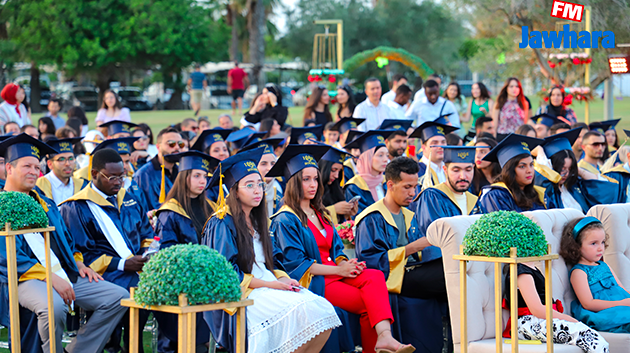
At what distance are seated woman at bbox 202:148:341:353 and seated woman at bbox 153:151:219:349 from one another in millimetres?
793

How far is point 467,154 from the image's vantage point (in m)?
5.52

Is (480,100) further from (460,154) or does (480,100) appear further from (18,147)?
(18,147)

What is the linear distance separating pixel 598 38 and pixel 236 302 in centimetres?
1130

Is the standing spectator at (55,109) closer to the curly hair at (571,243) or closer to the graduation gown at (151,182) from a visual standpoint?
the graduation gown at (151,182)

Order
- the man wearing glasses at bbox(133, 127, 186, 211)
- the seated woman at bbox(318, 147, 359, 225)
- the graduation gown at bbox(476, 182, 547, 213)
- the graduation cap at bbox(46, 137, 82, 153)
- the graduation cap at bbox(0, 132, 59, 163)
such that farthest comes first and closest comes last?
the man wearing glasses at bbox(133, 127, 186, 211) → the graduation cap at bbox(46, 137, 82, 153) → the seated woman at bbox(318, 147, 359, 225) → the graduation gown at bbox(476, 182, 547, 213) → the graduation cap at bbox(0, 132, 59, 163)

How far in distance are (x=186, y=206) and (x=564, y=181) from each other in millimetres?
3816

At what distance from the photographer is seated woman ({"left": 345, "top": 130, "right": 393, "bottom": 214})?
6.52 m

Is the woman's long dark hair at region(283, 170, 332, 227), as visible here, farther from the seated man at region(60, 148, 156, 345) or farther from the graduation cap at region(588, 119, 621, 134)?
the graduation cap at region(588, 119, 621, 134)

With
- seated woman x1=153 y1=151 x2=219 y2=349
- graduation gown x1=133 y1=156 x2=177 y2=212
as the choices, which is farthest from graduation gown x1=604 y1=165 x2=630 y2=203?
graduation gown x1=133 y1=156 x2=177 y2=212

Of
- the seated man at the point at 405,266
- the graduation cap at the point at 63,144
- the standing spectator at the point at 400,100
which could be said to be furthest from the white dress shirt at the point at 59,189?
the standing spectator at the point at 400,100

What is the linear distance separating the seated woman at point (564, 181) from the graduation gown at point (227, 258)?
3437 mm

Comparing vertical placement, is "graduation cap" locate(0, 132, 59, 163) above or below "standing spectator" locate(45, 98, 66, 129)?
below

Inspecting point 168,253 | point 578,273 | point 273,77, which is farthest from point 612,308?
point 273,77

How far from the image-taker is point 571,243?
444 centimetres
